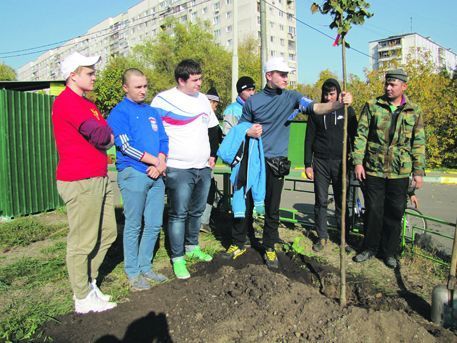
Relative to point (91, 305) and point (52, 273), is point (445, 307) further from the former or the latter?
point (52, 273)

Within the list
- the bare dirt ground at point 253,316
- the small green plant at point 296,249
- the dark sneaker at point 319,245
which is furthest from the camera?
the dark sneaker at point 319,245

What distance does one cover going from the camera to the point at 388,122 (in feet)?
13.8

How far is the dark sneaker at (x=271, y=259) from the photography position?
13.6ft

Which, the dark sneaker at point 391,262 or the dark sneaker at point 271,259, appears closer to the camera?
the dark sneaker at point 271,259

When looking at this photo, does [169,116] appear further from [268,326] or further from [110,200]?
[268,326]

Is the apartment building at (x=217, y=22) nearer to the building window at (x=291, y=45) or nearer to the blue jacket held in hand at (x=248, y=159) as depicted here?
the building window at (x=291, y=45)

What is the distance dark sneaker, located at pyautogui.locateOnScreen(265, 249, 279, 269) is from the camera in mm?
4141

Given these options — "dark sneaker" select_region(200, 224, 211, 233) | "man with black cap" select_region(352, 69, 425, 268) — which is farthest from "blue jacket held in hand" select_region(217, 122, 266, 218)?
"dark sneaker" select_region(200, 224, 211, 233)

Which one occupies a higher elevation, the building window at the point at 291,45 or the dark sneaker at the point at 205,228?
the building window at the point at 291,45

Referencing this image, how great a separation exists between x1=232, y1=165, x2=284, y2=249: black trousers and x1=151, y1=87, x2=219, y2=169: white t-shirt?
2.61ft

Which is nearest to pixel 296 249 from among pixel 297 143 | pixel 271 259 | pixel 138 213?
pixel 271 259

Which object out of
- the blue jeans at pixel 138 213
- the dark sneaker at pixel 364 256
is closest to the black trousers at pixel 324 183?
the dark sneaker at pixel 364 256

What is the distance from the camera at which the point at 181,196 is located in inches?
156

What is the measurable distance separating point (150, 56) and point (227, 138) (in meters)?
36.1
